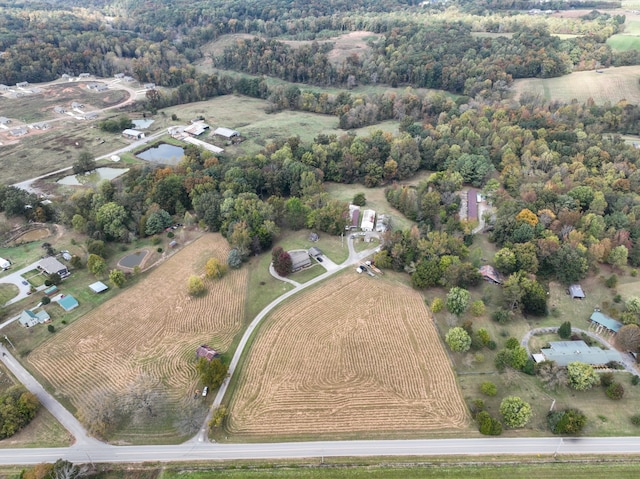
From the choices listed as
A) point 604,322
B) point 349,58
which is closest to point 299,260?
point 604,322

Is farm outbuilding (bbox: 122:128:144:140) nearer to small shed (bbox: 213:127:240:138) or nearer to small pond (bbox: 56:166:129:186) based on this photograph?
small pond (bbox: 56:166:129:186)

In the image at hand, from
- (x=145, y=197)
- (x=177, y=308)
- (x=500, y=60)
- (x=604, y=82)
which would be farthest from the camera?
(x=500, y=60)

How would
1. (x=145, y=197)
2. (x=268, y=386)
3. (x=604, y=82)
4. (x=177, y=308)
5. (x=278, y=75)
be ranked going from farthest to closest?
(x=278, y=75) → (x=604, y=82) → (x=145, y=197) → (x=177, y=308) → (x=268, y=386)

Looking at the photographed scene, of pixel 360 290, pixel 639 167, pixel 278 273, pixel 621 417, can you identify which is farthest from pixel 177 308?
pixel 639 167

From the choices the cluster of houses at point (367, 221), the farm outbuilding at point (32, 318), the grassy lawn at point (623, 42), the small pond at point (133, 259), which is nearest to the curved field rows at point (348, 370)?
the cluster of houses at point (367, 221)

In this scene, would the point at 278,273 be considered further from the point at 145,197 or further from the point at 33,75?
the point at 33,75

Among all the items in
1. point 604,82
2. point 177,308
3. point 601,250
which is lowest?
point 177,308

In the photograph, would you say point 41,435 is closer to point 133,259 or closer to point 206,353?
point 206,353
